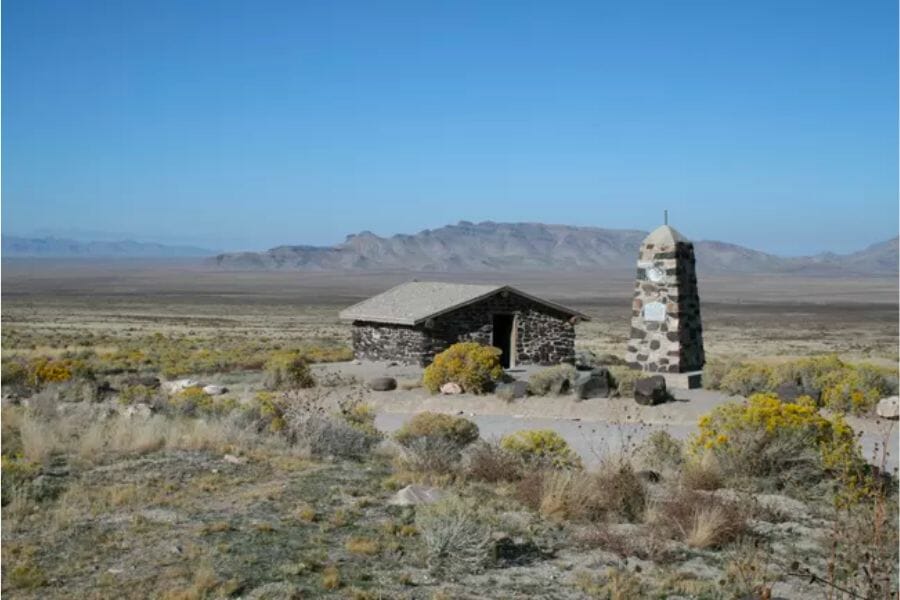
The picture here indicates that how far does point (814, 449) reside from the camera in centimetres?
1107

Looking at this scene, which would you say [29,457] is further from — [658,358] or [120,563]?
[658,358]

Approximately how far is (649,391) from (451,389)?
4835 millimetres

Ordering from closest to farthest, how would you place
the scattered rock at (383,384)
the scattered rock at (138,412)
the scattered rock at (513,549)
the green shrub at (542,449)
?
1. the scattered rock at (513,549)
2. the green shrub at (542,449)
3. the scattered rock at (138,412)
4. the scattered rock at (383,384)

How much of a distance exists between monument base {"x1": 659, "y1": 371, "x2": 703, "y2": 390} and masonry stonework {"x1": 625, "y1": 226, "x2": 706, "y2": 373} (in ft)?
0.57

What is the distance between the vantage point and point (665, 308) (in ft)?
66.4

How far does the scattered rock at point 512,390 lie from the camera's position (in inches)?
802

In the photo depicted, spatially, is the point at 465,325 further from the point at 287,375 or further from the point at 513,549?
the point at 513,549

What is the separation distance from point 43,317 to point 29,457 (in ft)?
194

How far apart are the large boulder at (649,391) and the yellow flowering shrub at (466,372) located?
401 cm

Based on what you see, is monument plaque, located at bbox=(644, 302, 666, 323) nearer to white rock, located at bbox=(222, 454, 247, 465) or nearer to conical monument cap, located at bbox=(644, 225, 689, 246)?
conical monument cap, located at bbox=(644, 225, 689, 246)

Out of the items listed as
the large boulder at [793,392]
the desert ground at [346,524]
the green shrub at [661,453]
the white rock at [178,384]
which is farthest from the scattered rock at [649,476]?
the white rock at [178,384]

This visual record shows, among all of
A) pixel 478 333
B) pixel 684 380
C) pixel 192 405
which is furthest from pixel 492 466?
pixel 478 333

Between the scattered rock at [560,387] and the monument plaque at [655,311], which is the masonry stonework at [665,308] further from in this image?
the scattered rock at [560,387]

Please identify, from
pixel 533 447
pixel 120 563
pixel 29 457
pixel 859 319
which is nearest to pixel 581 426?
pixel 533 447
